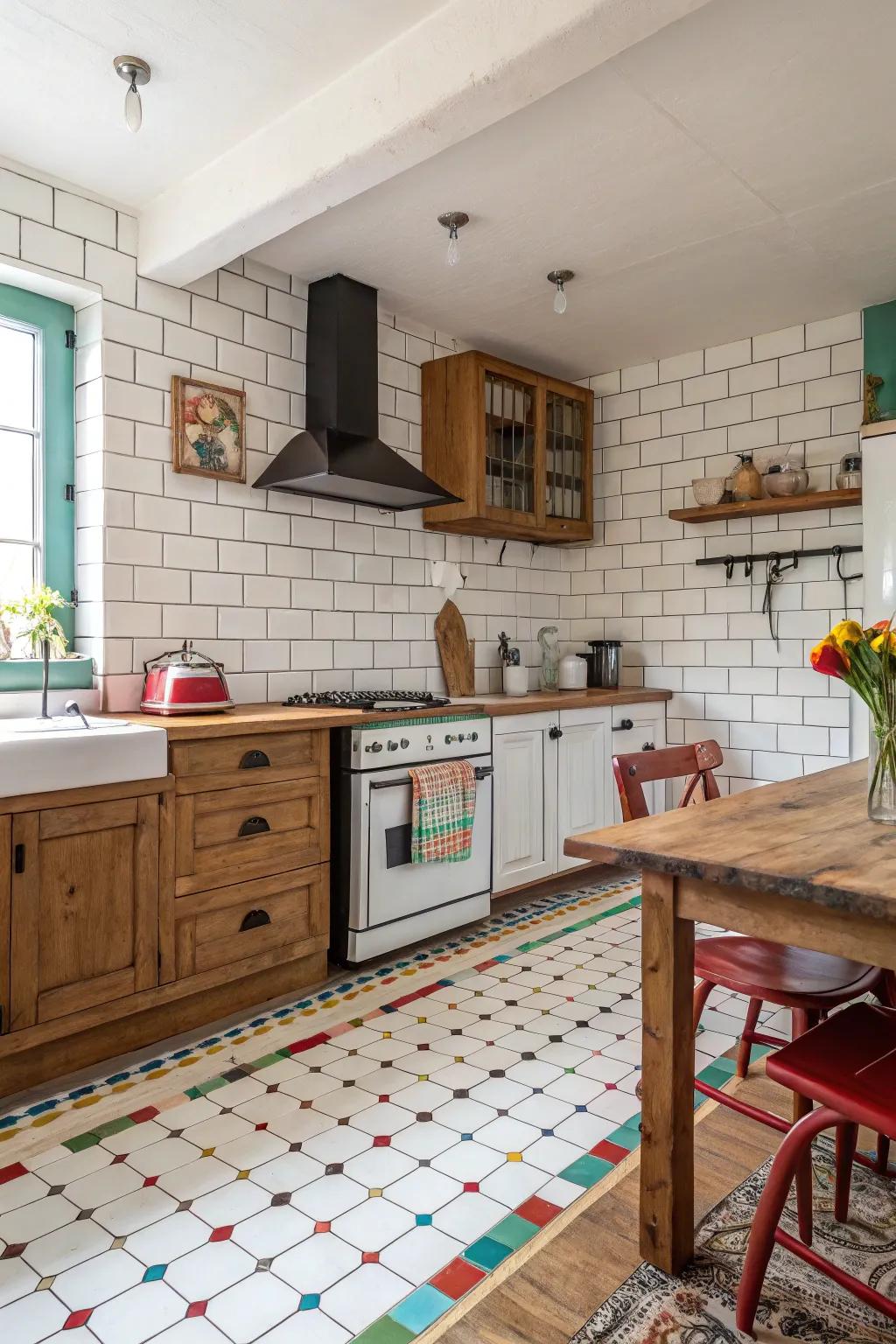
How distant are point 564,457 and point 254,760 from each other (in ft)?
8.52

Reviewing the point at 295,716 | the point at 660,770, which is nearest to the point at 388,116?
the point at 295,716

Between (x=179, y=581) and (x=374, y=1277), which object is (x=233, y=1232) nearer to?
(x=374, y=1277)

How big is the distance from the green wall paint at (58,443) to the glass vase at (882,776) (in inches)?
100

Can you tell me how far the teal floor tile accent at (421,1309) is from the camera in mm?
1413

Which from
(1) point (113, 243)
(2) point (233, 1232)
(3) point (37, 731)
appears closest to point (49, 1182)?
(2) point (233, 1232)

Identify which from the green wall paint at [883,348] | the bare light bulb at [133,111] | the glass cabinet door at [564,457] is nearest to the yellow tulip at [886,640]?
the bare light bulb at [133,111]

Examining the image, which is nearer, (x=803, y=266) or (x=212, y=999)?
(x=212, y=999)

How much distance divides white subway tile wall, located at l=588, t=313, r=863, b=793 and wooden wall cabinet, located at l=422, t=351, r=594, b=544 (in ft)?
1.20

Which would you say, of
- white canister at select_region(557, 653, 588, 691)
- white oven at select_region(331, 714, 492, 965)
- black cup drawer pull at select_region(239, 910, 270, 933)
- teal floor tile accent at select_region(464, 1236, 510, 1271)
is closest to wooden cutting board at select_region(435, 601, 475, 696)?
white canister at select_region(557, 653, 588, 691)

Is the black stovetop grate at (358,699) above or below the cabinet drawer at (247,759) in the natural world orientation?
above

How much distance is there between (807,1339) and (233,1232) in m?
1.04

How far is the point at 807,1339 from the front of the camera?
4.47ft

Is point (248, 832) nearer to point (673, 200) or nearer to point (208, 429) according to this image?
point (208, 429)

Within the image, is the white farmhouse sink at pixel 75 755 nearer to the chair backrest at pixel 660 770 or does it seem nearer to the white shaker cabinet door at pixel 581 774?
the chair backrest at pixel 660 770
